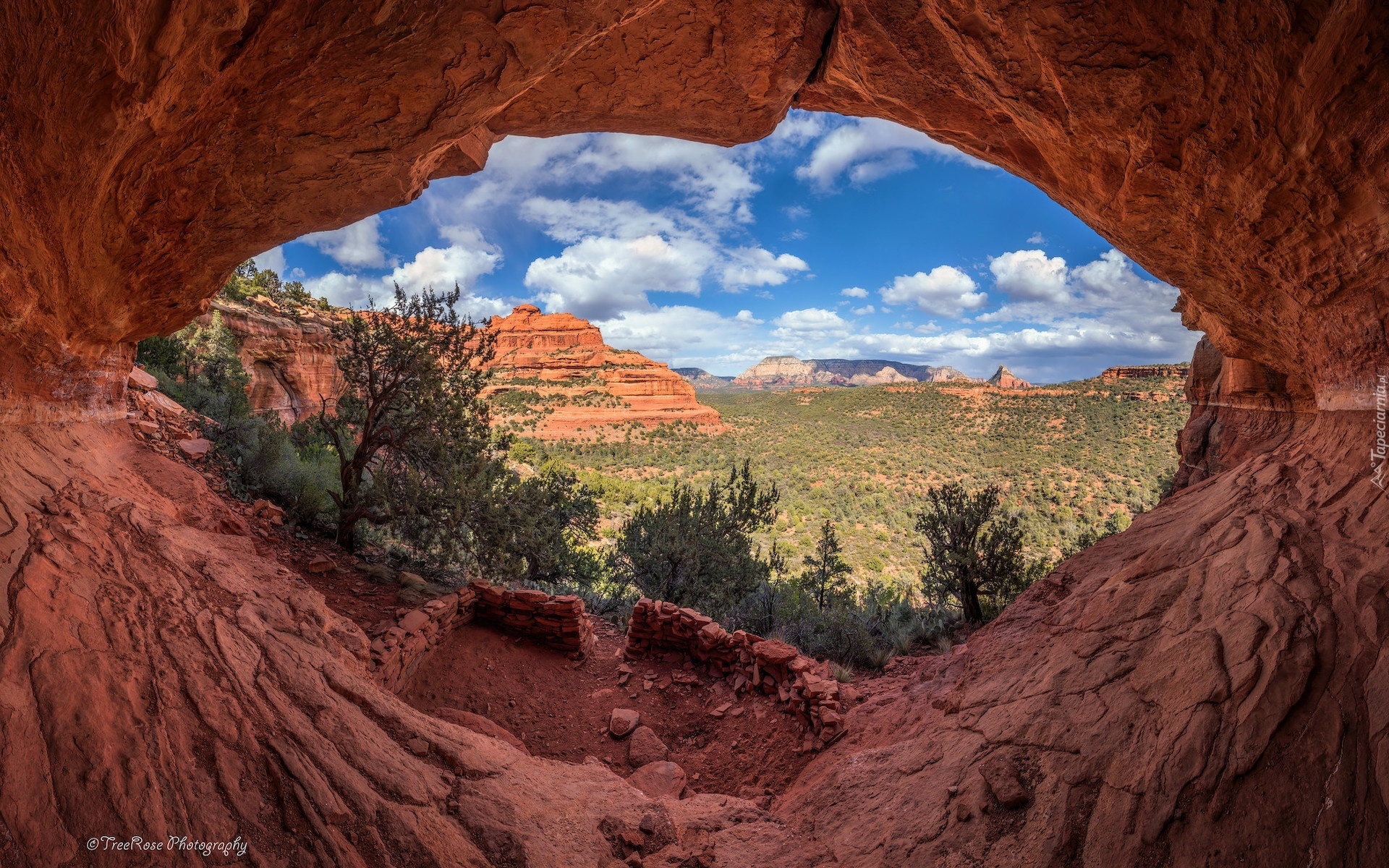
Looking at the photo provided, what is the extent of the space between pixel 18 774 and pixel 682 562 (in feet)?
31.0

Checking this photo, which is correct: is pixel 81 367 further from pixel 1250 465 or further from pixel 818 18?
pixel 1250 465

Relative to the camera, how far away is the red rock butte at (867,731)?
84.4 inches

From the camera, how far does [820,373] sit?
557ft

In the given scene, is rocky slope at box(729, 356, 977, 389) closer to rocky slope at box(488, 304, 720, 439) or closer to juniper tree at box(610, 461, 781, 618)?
rocky slope at box(488, 304, 720, 439)

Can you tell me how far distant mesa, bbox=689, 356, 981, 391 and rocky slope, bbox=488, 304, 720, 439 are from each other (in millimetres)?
70087

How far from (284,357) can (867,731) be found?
21524 mm

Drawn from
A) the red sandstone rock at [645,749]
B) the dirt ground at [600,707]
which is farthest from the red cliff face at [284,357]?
the red sandstone rock at [645,749]

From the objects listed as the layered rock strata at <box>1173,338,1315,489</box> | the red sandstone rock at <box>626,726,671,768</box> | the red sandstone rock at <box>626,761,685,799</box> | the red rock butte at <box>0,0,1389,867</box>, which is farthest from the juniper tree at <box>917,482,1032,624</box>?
the red sandstone rock at <box>626,761,685,799</box>

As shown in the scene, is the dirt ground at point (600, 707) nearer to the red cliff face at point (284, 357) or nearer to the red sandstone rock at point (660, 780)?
the red sandstone rock at point (660, 780)

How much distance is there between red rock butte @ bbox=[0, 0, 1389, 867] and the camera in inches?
84.4

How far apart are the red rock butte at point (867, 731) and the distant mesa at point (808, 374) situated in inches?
5465

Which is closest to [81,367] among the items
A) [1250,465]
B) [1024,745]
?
[1024,745]

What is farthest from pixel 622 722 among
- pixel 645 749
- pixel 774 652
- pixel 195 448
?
pixel 195 448

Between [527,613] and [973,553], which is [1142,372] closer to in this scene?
[973,553]
